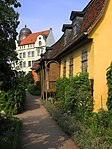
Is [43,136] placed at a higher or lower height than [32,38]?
lower

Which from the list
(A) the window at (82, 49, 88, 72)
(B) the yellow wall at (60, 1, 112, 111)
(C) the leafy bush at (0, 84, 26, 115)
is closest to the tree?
(B) the yellow wall at (60, 1, 112, 111)

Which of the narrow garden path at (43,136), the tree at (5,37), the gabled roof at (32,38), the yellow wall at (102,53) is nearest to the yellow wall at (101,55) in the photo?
the yellow wall at (102,53)

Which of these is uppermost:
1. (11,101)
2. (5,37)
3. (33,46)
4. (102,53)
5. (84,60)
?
(33,46)

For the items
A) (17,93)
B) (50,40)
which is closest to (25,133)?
(17,93)

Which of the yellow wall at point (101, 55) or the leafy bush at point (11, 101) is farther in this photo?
the leafy bush at point (11, 101)

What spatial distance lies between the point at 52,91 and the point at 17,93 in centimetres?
782

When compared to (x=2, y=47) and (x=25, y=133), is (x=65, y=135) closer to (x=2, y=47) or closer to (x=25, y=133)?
(x=25, y=133)

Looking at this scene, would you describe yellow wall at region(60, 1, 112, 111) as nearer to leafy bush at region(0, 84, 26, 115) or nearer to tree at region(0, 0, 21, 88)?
leafy bush at region(0, 84, 26, 115)

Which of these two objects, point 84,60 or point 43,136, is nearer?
point 43,136

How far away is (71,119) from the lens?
14.4 meters

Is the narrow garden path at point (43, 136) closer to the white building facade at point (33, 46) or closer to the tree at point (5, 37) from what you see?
Result: the tree at point (5, 37)

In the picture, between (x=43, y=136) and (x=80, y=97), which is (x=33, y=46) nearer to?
(x=80, y=97)

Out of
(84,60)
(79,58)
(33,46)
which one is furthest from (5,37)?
(33,46)

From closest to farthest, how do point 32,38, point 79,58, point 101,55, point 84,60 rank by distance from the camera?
point 101,55
point 84,60
point 79,58
point 32,38
